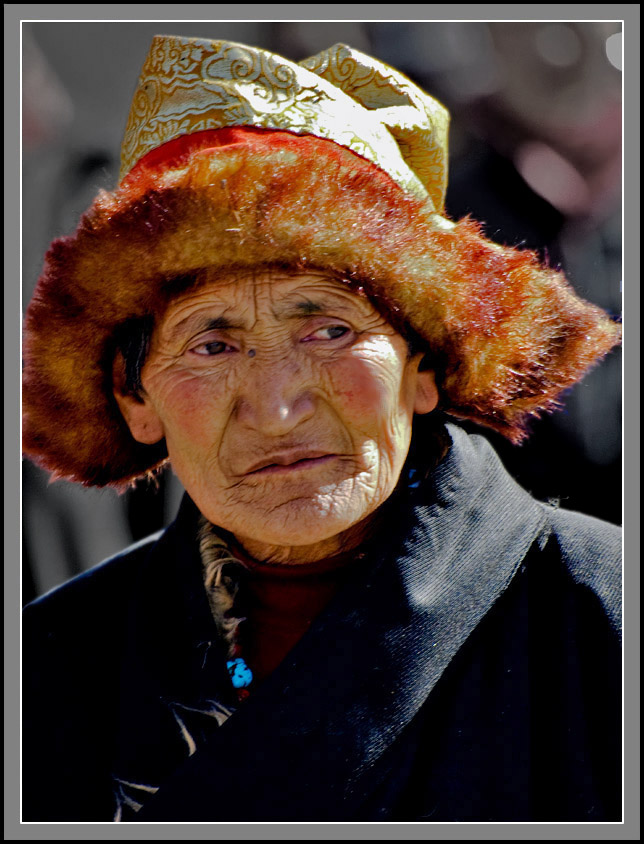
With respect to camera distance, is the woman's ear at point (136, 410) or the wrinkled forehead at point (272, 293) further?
the woman's ear at point (136, 410)

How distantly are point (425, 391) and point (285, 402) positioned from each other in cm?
41

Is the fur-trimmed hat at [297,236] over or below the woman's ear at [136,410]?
over

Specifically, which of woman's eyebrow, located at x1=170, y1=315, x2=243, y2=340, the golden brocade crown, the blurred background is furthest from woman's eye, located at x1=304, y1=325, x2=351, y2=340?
the blurred background

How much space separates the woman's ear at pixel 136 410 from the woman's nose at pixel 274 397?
339mm

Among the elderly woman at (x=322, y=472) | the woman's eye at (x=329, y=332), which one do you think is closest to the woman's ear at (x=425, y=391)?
the elderly woman at (x=322, y=472)

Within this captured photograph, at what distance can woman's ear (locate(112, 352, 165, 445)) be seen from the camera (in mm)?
2102

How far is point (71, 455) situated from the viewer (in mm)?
2270

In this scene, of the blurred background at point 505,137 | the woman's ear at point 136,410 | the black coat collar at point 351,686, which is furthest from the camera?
the blurred background at point 505,137

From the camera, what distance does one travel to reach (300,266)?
1.82m

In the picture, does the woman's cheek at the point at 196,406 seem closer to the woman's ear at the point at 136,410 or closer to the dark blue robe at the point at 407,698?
the woman's ear at the point at 136,410

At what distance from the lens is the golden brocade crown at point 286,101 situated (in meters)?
1.88

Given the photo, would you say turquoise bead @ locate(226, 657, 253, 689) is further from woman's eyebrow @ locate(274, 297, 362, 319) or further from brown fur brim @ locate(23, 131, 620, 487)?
woman's eyebrow @ locate(274, 297, 362, 319)

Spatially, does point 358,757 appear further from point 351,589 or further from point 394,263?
point 394,263

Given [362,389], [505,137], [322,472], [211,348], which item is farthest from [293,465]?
[505,137]
